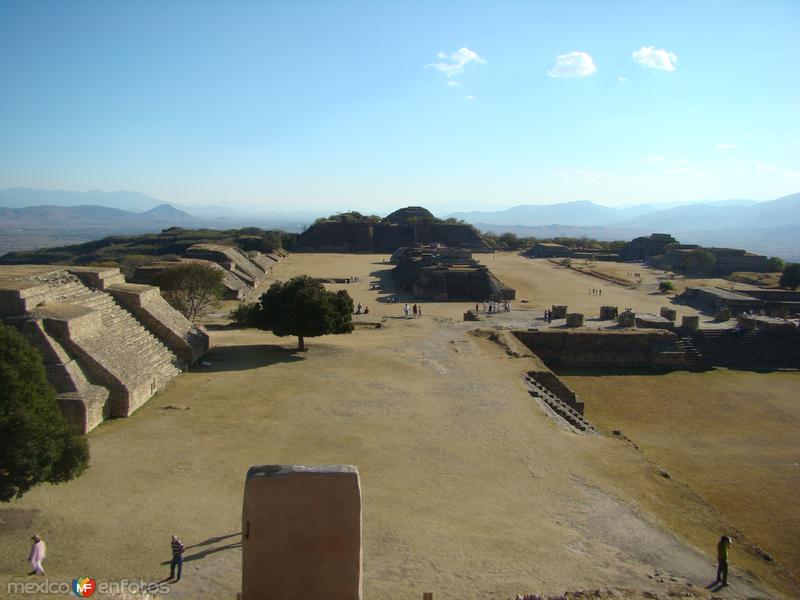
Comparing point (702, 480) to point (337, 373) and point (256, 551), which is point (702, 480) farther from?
point (256, 551)

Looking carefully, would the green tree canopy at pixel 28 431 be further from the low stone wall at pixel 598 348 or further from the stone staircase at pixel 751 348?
the stone staircase at pixel 751 348

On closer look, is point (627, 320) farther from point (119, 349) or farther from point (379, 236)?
point (379, 236)

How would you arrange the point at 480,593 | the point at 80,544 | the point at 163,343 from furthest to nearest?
the point at 163,343 → the point at 80,544 → the point at 480,593

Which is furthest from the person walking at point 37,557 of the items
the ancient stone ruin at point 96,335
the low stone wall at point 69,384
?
the ancient stone ruin at point 96,335

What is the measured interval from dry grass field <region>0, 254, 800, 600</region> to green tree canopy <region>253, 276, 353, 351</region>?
95 cm

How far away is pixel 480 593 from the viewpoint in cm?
736

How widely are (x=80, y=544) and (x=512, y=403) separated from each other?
1053 centimetres

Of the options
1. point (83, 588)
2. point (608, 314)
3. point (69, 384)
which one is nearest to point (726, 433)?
point (608, 314)

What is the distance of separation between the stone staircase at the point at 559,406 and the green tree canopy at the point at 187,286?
14.0m

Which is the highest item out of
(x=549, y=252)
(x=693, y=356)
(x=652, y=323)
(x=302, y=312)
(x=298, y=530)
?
(x=549, y=252)

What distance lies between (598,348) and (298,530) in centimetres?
2053

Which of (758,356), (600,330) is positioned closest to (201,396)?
(600,330)

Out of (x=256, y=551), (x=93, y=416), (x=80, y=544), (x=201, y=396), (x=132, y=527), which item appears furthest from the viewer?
(x=201, y=396)

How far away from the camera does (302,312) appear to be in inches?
734
